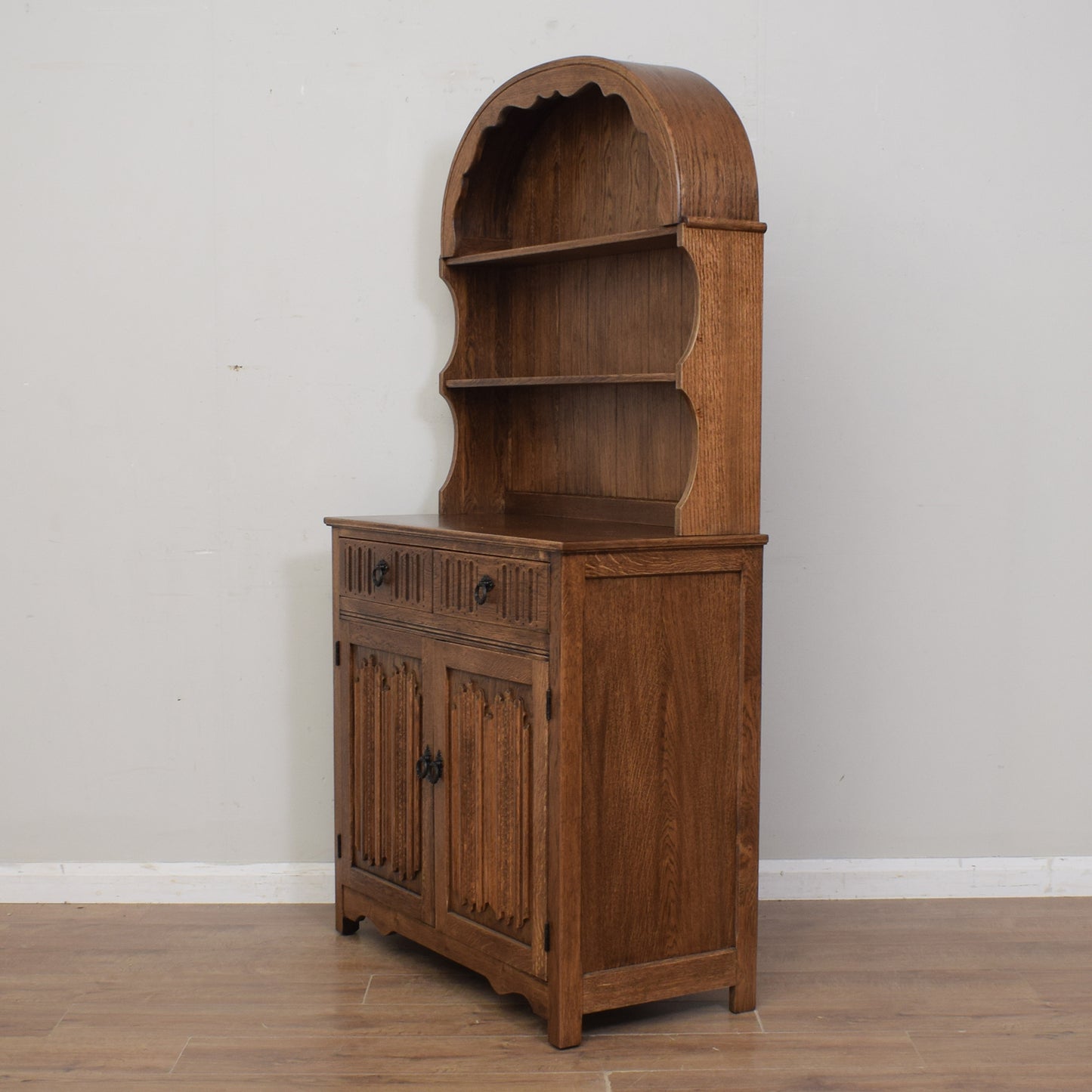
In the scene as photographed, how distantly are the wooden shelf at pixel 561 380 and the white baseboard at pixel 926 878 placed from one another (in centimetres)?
147

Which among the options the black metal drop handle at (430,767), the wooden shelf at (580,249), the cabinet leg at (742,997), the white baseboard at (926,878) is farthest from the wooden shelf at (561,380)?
the white baseboard at (926,878)

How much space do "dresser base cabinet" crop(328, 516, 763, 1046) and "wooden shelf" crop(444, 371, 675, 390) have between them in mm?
343

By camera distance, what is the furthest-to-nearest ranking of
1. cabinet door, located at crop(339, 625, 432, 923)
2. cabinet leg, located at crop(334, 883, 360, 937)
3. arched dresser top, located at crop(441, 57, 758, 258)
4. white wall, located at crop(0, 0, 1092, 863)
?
white wall, located at crop(0, 0, 1092, 863) → cabinet leg, located at crop(334, 883, 360, 937) → cabinet door, located at crop(339, 625, 432, 923) → arched dresser top, located at crop(441, 57, 758, 258)

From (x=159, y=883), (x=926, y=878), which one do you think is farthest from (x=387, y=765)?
(x=926, y=878)

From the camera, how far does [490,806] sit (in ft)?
10.1

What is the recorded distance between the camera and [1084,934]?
3.61 metres

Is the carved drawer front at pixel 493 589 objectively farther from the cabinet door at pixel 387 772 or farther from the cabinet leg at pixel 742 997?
the cabinet leg at pixel 742 997

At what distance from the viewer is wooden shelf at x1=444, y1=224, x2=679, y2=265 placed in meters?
3.09

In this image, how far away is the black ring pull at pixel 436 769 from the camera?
3.22 metres

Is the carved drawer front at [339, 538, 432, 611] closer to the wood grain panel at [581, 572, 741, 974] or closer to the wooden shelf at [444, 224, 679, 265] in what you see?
the wood grain panel at [581, 572, 741, 974]

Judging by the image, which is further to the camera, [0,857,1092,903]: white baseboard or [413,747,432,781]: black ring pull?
[0,857,1092,903]: white baseboard

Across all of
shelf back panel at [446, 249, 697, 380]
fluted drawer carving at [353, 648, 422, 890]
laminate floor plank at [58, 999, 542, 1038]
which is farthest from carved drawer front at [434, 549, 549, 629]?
laminate floor plank at [58, 999, 542, 1038]

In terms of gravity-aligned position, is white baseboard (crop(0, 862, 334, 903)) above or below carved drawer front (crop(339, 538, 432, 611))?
below

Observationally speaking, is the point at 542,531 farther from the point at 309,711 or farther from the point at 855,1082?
the point at 855,1082
